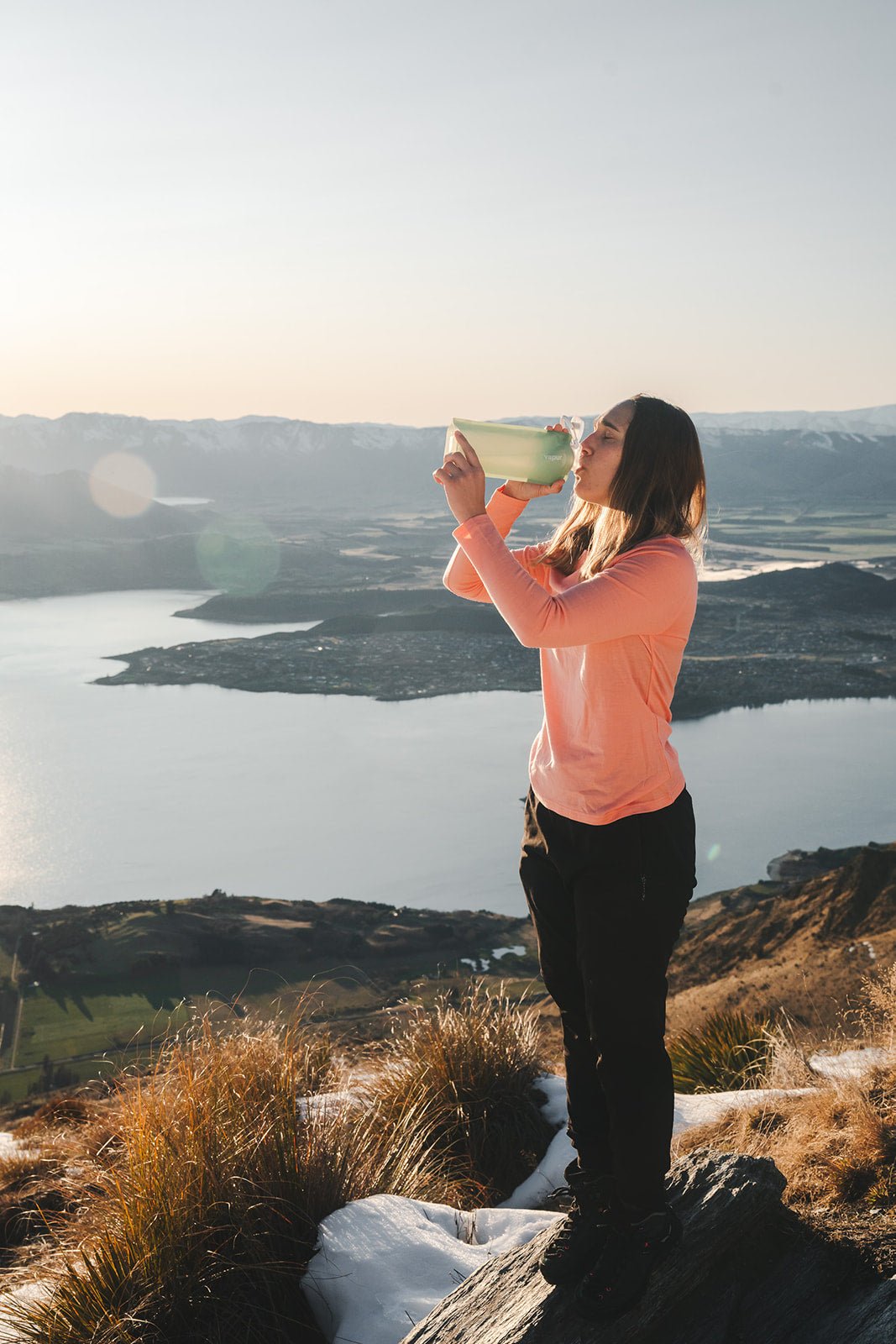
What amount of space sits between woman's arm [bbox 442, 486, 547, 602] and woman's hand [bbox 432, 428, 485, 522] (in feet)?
0.34

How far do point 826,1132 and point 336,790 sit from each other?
1316 inches

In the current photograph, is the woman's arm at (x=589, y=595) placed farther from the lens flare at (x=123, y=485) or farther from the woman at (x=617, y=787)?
the lens flare at (x=123, y=485)

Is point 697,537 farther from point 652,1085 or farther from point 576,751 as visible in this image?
point 652,1085

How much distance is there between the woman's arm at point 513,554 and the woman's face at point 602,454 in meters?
0.13

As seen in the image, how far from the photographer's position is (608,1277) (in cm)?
133

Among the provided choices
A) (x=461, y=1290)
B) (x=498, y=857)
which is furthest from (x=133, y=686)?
(x=461, y=1290)

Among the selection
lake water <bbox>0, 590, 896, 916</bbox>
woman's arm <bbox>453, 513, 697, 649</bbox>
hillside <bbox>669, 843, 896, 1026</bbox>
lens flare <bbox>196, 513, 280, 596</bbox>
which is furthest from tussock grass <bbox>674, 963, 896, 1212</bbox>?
lens flare <bbox>196, 513, 280, 596</bbox>

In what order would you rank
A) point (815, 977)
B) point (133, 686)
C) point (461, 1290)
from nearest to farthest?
point (461, 1290) < point (815, 977) < point (133, 686)

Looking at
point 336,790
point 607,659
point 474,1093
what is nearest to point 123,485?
point 336,790

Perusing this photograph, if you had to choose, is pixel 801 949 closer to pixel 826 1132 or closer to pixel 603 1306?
pixel 826 1132

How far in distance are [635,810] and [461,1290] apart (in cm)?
83

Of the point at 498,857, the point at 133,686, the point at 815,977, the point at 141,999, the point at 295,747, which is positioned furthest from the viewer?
the point at 133,686

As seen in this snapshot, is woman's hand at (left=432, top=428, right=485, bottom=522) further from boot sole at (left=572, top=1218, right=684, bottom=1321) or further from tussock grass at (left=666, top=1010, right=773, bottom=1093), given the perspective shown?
tussock grass at (left=666, top=1010, right=773, bottom=1093)

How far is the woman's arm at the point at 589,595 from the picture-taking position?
4.15ft
